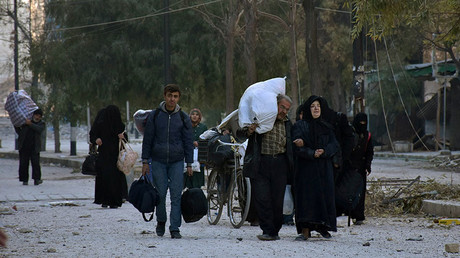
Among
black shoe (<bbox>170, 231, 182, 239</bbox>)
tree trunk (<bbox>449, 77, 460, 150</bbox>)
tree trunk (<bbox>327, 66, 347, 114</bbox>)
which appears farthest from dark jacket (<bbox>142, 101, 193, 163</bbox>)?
tree trunk (<bbox>327, 66, 347, 114</bbox>)

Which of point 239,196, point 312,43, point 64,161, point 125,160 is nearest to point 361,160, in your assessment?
point 239,196

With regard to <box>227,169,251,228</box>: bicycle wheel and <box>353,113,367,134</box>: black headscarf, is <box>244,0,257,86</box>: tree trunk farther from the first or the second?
<box>227,169,251,228</box>: bicycle wheel

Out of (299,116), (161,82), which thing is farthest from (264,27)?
(299,116)

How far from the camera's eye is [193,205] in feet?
32.8

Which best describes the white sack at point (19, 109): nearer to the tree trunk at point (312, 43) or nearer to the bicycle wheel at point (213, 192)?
the tree trunk at point (312, 43)

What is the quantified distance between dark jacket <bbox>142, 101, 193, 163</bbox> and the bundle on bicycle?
1.11 meters

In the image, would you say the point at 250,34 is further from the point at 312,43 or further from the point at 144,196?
the point at 144,196

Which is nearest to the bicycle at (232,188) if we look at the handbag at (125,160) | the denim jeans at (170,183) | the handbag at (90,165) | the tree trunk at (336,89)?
the denim jeans at (170,183)

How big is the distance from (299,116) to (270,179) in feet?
5.58

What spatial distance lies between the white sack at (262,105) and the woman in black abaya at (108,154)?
4.39 metres

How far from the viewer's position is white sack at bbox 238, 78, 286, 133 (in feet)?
31.9

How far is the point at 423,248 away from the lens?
876 cm

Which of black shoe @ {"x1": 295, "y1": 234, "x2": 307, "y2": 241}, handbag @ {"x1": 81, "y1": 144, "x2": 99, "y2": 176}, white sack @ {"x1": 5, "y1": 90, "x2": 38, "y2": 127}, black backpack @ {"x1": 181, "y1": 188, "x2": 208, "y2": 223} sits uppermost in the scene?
white sack @ {"x1": 5, "y1": 90, "x2": 38, "y2": 127}

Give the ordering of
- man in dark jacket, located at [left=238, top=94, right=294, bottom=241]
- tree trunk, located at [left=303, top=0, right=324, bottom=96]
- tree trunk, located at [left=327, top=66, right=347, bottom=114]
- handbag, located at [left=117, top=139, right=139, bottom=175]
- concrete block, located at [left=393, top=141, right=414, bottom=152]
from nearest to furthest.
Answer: man in dark jacket, located at [left=238, top=94, right=294, bottom=241], handbag, located at [left=117, top=139, right=139, bottom=175], tree trunk, located at [left=303, top=0, right=324, bottom=96], concrete block, located at [left=393, top=141, right=414, bottom=152], tree trunk, located at [left=327, top=66, right=347, bottom=114]
